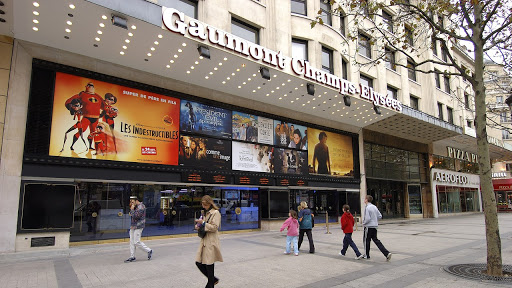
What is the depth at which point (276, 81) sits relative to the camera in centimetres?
1498

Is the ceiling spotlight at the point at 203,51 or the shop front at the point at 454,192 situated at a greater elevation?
the ceiling spotlight at the point at 203,51

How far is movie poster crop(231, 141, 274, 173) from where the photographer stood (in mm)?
16109

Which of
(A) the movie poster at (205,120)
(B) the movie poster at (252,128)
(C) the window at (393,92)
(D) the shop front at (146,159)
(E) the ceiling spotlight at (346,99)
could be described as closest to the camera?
(D) the shop front at (146,159)

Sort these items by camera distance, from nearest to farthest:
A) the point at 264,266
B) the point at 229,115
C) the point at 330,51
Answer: the point at 264,266
the point at 229,115
the point at 330,51

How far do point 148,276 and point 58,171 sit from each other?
20.1ft

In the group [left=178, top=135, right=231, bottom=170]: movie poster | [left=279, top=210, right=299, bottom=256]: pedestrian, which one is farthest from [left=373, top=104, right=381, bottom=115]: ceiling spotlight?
[left=279, top=210, right=299, bottom=256]: pedestrian

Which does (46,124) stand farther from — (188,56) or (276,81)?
(276,81)

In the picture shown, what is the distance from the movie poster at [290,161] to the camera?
17906 millimetres

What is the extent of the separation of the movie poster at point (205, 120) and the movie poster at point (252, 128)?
0.51m

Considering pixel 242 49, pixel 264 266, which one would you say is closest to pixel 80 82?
pixel 242 49

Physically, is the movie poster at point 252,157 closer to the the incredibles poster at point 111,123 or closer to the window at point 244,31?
the the incredibles poster at point 111,123

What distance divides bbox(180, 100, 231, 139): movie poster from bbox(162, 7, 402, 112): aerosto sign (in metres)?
3.80

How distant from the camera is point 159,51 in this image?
11.8 m

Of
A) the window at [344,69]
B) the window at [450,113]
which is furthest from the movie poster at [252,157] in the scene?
the window at [450,113]
